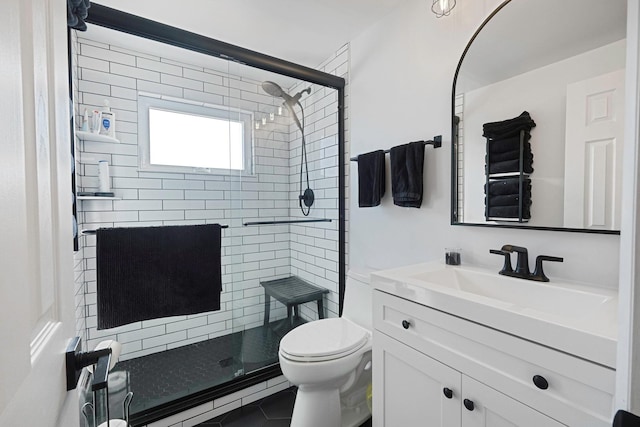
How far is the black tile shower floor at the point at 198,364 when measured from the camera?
177 centimetres

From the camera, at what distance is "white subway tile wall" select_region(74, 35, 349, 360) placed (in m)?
2.08

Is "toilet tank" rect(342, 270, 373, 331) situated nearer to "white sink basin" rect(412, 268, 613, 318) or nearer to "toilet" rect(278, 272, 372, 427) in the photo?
"toilet" rect(278, 272, 372, 427)

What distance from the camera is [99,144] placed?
2.10 meters

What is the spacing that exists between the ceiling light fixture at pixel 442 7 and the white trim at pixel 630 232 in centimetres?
110

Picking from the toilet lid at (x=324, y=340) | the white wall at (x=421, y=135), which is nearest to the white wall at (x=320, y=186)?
the white wall at (x=421, y=135)

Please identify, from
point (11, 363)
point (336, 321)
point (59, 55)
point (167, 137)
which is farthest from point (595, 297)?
point (167, 137)

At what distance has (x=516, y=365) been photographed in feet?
2.70

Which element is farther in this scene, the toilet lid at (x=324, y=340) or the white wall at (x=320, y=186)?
the white wall at (x=320, y=186)

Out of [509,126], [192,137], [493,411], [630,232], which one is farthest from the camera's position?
[192,137]

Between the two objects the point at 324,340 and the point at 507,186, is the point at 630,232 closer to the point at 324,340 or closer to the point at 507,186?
the point at 507,186

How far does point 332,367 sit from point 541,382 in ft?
2.90

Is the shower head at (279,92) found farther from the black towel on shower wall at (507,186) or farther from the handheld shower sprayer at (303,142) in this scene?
the black towel on shower wall at (507,186)

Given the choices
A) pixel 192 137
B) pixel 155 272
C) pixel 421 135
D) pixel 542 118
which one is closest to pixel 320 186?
pixel 421 135

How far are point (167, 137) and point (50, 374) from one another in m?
2.26
